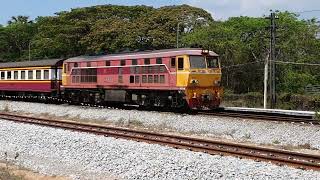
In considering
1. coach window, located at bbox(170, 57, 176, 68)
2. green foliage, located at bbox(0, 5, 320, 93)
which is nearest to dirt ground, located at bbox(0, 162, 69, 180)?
coach window, located at bbox(170, 57, 176, 68)

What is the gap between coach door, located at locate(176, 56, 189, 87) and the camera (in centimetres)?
2291

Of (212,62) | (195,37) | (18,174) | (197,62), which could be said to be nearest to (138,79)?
(197,62)

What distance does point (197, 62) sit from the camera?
23422 millimetres

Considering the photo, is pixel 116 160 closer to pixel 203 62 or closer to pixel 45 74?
pixel 203 62

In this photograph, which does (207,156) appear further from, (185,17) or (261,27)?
(185,17)

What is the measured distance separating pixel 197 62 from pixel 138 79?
369 cm

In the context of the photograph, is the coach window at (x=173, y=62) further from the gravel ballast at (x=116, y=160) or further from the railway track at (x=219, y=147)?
the gravel ballast at (x=116, y=160)

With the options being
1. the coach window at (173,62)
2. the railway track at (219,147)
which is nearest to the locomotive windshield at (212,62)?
the coach window at (173,62)

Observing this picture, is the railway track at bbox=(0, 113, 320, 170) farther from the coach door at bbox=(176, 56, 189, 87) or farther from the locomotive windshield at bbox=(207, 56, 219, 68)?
the locomotive windshield at bbox=(207, 56, 219, 68)

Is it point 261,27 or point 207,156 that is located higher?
point 261,27

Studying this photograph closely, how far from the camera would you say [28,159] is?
1373 centimetres

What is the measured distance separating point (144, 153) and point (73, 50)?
49.1 meters

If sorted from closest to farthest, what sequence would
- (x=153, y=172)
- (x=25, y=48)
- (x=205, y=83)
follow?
(x=153, y=172) < (x=205, y=83) < (x=25, y=48)

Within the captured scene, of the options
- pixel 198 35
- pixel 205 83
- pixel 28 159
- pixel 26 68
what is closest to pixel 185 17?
pixel 198 35
